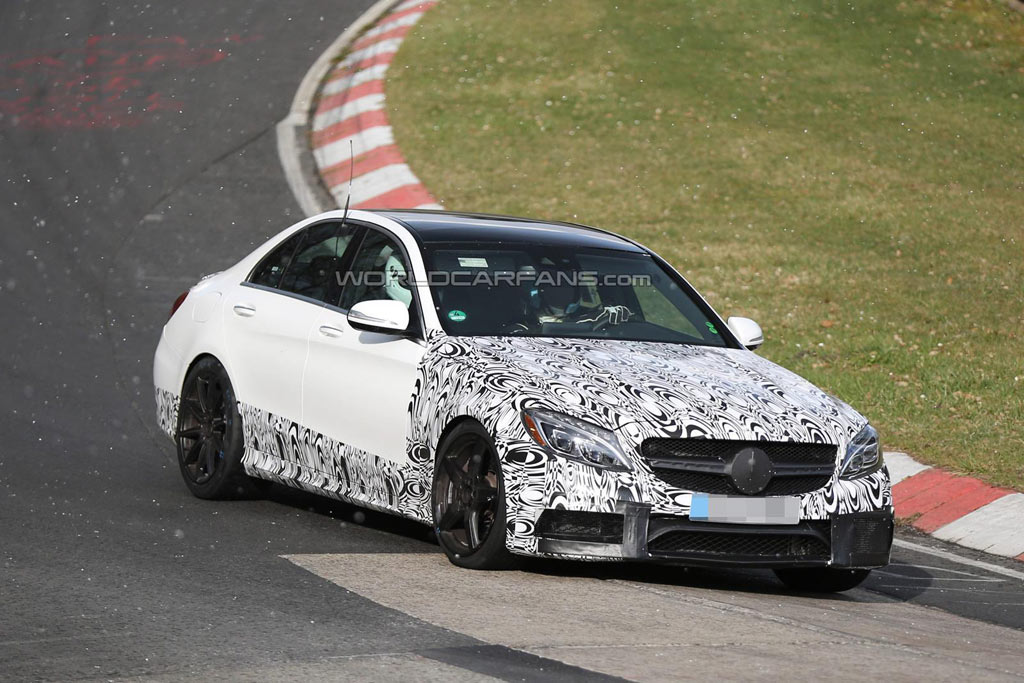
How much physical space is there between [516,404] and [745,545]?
113 cm

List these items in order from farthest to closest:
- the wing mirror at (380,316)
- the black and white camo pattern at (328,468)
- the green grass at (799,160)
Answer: the green grass at (799,160) < the wing mirror at (380,316) < the black and white camo pattern at (328,468)

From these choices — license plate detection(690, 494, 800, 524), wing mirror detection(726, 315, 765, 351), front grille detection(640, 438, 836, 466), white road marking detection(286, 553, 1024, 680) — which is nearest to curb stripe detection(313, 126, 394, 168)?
wing mirror detection(726, 315, 765, 351)

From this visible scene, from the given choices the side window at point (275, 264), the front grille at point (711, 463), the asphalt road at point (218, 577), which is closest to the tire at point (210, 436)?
the asphalt road at point (218, 577)

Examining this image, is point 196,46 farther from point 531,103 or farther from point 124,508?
point 124,508

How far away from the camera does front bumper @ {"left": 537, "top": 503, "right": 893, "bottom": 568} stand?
6.82 metres

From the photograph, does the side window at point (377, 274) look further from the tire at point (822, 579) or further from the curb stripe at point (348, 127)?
the curb stripe at point (348, 127)

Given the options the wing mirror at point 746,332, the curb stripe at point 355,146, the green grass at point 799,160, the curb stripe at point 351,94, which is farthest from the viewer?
the curb stripe at point 351,94

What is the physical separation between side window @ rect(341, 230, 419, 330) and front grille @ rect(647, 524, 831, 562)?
72.6 inches

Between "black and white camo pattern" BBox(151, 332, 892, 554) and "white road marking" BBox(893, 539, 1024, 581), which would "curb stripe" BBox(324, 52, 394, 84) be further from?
"black and white camo pattern" BBox(151, 332, 892, 554)

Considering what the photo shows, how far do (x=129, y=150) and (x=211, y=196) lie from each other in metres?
1.97

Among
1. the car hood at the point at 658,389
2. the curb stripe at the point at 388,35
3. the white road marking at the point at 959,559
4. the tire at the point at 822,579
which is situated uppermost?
the curb stripe at the point at 388,35

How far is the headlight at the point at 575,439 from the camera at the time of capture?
682 centimetres

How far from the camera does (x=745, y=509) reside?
22.7 ft

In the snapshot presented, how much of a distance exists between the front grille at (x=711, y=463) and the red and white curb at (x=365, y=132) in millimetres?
8458
